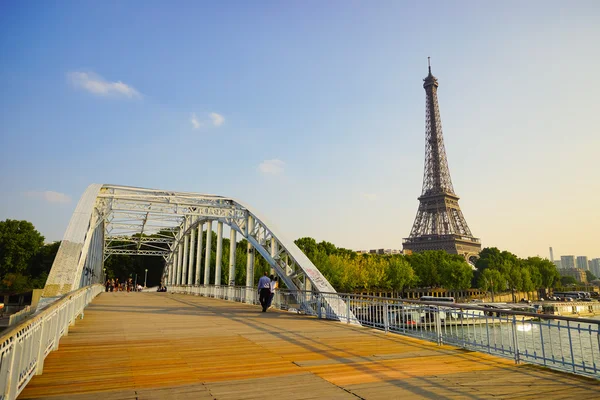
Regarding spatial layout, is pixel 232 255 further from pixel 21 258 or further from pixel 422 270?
pixel 21 258

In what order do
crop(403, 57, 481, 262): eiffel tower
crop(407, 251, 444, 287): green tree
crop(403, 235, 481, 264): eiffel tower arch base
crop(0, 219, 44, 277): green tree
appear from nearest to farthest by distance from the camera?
crop(0, 219, 44, 277): green tree → crop(407, 251, 444, 287): green tree → crop(403, 235, 481, 264): eiffel tower arch base → crop(403, 57, 481, 262): eiffel tower

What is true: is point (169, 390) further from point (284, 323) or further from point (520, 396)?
point (284, 323)

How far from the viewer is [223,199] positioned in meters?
24.5

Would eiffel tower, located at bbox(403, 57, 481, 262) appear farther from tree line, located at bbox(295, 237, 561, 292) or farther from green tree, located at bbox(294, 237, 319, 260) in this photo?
green tree, located at bbox(294, 237, 319, 260)

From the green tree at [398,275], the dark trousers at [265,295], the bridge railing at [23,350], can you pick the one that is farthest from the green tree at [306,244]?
the bridge railing at [23,350]

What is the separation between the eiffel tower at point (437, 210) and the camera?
87688 millimetres

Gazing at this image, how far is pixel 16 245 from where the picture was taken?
53.8m

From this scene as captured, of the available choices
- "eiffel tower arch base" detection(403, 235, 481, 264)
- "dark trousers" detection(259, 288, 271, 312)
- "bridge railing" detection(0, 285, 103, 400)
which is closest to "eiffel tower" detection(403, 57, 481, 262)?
"eiffel tower arch base" detection(403, 235, 481, 264)

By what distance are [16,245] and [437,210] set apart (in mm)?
75976

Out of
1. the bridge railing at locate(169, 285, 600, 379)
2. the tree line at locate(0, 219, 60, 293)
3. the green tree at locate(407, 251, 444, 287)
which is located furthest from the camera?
the green tree at locate(407, 251, 444, 287)

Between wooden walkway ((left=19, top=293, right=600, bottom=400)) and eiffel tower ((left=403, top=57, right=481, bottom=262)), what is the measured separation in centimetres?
8342

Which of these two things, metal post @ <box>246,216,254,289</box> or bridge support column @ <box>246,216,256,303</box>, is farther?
metal post @ <box>246,216,254,289</box>

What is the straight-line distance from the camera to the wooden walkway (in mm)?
4605

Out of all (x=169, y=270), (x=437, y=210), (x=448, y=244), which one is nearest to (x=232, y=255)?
(x=169, y=270)
